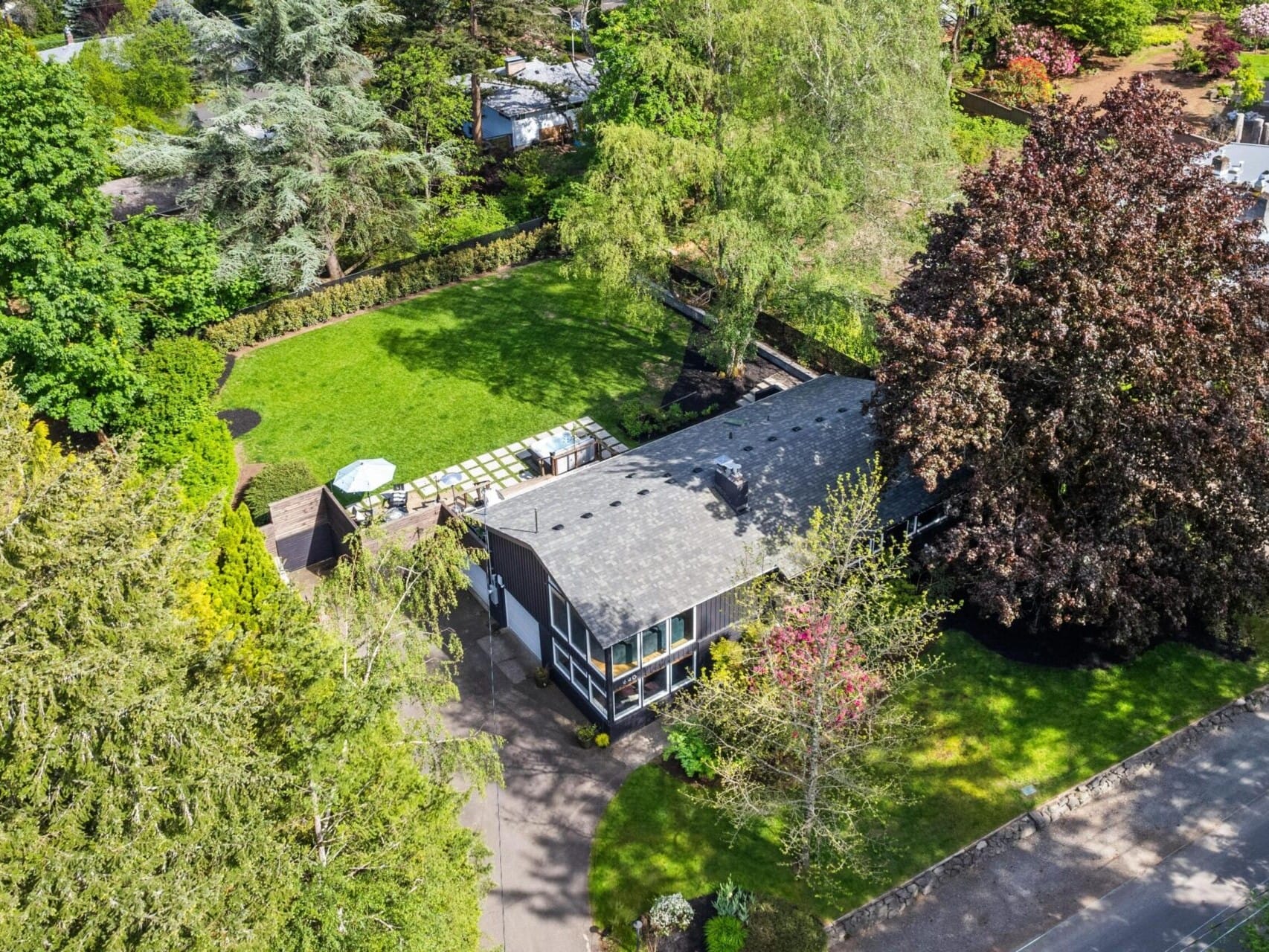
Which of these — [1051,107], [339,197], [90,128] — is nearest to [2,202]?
[90,128]

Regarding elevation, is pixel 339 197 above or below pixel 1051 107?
below

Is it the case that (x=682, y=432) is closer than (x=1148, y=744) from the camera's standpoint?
No

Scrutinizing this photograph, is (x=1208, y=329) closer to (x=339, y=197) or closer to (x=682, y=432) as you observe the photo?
(x=682, y=432)

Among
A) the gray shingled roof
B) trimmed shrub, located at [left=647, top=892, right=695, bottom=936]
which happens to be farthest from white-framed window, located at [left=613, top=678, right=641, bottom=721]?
trimmed shrub, located at [left=647, top=892, right=695, bottom=936]

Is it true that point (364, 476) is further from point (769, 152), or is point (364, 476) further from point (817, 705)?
point (817, 705)

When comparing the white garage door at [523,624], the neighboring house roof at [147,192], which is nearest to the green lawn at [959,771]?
the white garage door at [523,624]

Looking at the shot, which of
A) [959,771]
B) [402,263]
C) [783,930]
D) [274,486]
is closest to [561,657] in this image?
[783,930]
